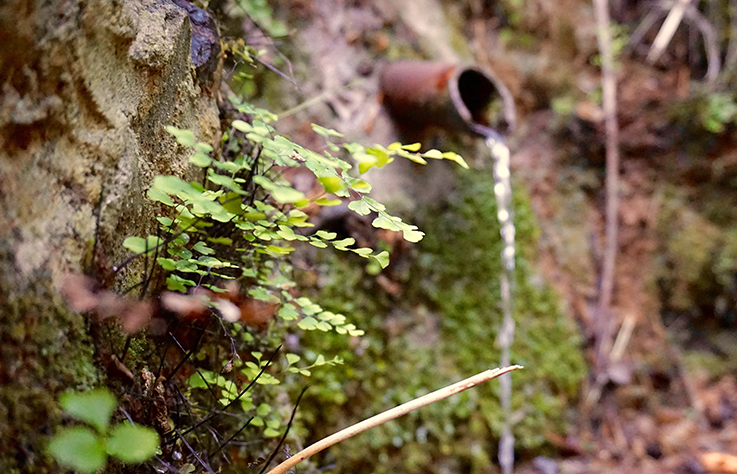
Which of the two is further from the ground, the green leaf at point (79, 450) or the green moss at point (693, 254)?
the green moss at point (693, 254)

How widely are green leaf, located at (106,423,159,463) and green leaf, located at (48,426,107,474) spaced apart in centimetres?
2

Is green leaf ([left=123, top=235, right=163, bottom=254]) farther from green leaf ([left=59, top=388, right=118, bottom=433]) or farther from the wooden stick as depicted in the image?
the wooden stick

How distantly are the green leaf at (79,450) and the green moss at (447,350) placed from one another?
4.53 feet

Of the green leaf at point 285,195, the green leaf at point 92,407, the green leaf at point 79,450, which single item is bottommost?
the green leaf at point 79,450

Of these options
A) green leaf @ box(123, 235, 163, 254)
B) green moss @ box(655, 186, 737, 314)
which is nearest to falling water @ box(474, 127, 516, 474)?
green moss @ box(655, 186, 737, 314)

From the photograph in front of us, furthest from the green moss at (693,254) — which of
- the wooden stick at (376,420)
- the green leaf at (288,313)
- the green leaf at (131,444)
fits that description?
the green leaf at (131,444)

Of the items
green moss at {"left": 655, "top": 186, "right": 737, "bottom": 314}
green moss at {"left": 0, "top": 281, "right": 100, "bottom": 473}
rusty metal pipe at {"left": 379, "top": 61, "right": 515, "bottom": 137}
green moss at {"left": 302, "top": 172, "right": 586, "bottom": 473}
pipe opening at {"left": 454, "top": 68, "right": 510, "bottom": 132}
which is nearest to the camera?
green moss at {"left": 0, "top": 281, "right": 100, "bottom": 473}

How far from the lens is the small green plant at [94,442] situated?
639 millimetres

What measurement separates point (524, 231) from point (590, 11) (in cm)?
250

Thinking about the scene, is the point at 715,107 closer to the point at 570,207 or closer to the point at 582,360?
the point at 570,207

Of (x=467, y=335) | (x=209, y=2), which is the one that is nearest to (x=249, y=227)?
(x=209, y=2)

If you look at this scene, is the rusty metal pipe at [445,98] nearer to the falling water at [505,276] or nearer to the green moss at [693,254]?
the falling water at [505,276]

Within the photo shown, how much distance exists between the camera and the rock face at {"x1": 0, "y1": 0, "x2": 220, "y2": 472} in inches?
31.4

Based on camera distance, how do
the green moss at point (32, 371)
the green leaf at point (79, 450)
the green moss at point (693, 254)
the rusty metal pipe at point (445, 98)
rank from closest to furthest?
the green leaf at point (79, 450)
the green moss at point (32, 371)
the rusty metal pipe at point (445, 98)
the green moss at point (693, 254)
